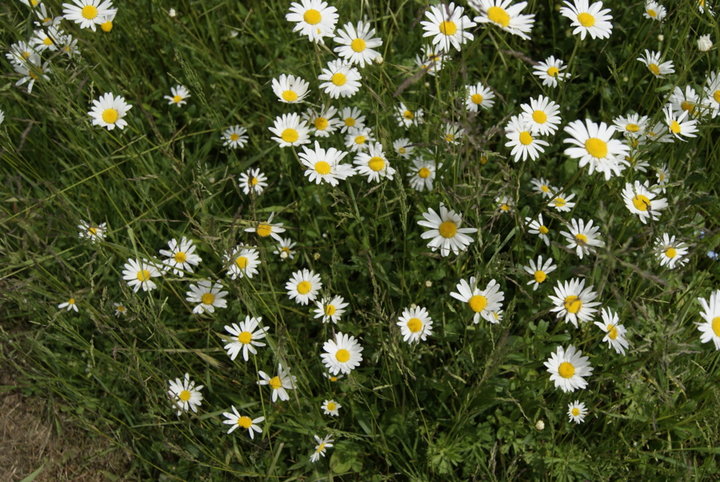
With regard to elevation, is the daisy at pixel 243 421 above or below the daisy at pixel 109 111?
below

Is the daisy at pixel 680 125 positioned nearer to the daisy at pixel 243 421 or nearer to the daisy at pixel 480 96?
the daisy at pixel 480 96

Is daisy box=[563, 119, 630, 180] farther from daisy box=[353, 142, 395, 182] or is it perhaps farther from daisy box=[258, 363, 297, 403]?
daisy box=[258, 363, 297, 403]

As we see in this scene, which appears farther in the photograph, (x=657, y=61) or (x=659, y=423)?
(x=657, y=61)

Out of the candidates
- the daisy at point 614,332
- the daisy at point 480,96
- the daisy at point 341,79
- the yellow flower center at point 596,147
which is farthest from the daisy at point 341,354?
the daisy at point 480,96

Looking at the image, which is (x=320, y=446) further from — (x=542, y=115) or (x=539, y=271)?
(x=542, y=115)

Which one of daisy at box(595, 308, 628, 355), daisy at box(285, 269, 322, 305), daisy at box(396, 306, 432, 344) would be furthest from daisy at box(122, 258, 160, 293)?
daisy at box(595, 308, 628, 355)

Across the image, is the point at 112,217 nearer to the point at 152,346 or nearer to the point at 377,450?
the point at 152,346

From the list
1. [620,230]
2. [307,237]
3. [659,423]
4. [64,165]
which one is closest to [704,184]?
[620,230]
